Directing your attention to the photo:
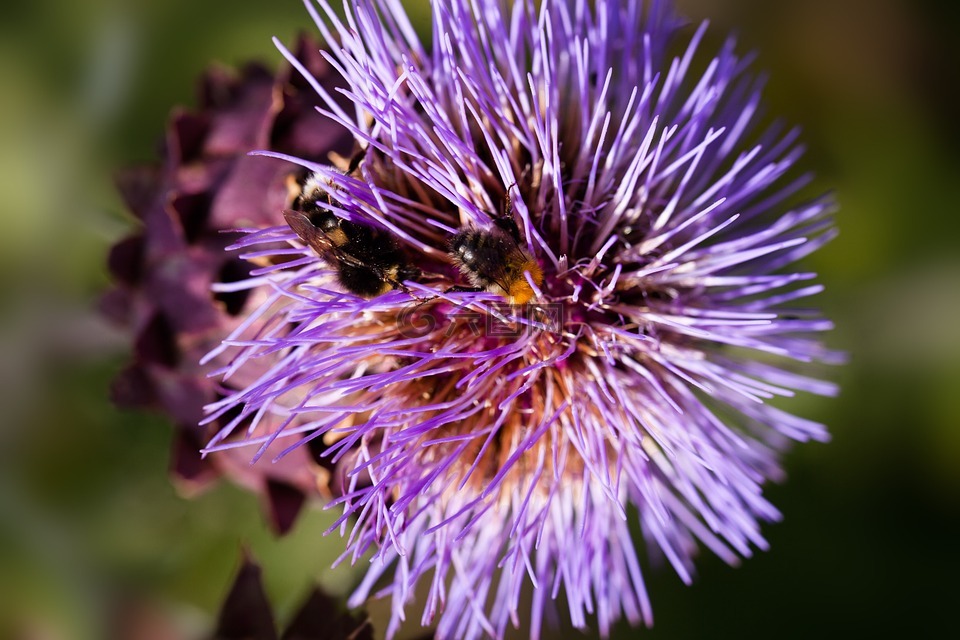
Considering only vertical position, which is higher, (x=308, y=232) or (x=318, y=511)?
(x=308, y=232)

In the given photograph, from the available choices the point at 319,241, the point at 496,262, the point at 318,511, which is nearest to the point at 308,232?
the point at 319,241

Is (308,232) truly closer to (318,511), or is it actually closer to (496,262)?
(496,262)

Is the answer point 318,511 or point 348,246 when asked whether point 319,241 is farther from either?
point 318,511

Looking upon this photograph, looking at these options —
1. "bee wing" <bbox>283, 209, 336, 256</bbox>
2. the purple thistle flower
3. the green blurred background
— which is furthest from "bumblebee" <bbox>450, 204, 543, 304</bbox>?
the green blurred background

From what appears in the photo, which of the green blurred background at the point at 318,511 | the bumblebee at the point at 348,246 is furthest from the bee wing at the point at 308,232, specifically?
the green blurred background at the point at 318,511

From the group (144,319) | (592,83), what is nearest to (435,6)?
(592,83)

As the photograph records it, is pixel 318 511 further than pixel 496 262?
Yes
